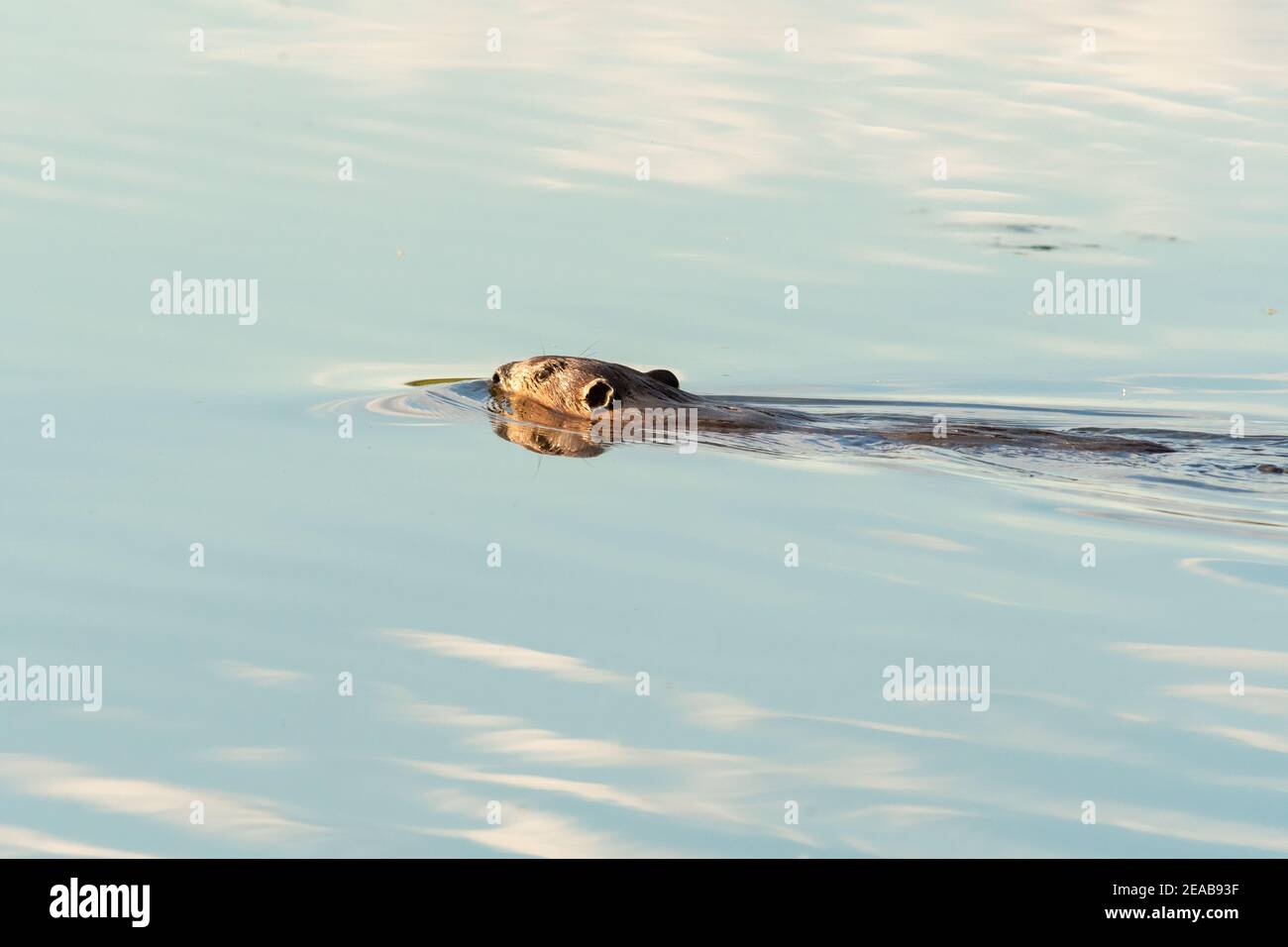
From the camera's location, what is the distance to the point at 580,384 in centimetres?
1300

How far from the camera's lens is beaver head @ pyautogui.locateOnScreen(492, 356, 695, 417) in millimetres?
12586

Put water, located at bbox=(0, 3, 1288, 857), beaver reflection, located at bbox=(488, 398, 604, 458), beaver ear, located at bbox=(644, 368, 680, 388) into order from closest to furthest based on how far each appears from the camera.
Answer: water, located at bbox=(0, 3, 1288, 857) → beaver reflection, located at bbox=(488, 398, 604, 458) → beaver ear, located at bbox=(644, 368, 680, 388)

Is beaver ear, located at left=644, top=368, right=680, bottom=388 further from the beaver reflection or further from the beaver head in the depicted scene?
the beaver reflection

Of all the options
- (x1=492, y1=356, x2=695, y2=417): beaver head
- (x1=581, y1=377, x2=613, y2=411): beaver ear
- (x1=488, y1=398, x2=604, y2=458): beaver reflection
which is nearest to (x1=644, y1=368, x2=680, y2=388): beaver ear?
(x1=492, y1=356, x2=695, y2=417): beaver head

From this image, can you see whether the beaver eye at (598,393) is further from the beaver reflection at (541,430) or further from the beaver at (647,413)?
the beaver reflection at (541,430)

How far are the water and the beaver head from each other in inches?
24.0

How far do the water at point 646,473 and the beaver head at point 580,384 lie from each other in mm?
609

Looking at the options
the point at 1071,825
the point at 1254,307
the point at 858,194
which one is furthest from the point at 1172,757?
the point at 858,194

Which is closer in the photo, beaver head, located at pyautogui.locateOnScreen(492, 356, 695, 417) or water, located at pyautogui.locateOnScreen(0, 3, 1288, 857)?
water, located at pyautogui.locateOnScreen(0, 3, 1288, 857)

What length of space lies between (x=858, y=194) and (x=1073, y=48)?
25.6 ft

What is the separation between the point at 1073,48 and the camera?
2412 cm

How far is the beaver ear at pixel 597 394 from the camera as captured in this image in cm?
1259

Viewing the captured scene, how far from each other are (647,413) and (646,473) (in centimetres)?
164

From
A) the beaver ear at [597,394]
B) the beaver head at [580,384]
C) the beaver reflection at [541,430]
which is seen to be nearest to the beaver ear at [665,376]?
the beaver head at [580,384]
